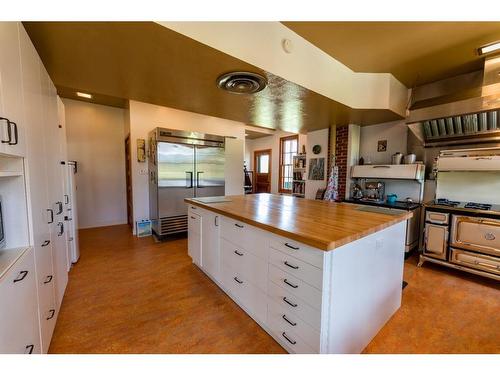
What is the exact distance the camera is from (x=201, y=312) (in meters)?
1.86

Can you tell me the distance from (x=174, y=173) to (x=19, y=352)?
2.98 m

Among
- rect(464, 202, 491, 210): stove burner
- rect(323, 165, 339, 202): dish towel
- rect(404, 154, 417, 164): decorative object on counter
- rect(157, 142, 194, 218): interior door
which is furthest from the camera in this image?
rect(323, 165, 339, 202): dish towel

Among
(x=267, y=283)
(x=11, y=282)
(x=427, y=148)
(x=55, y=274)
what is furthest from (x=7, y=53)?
(x=427, y=148)

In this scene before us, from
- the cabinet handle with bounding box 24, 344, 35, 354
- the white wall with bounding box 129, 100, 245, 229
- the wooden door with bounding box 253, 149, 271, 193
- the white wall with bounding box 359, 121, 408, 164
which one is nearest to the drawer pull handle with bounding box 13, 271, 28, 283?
the cabinet handle with bounding box 24, 344, 35, 354

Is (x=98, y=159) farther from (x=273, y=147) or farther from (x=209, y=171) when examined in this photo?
(x=273, y=147)

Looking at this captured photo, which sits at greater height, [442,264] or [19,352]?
[19,352]

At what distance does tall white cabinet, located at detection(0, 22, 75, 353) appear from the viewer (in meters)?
0.97

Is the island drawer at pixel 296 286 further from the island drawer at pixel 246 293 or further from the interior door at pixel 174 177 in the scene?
the interior door at pixel 174 177

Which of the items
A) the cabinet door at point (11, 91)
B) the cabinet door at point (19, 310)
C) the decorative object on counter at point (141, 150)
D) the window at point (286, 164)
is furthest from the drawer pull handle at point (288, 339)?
the window at point (286, 164)

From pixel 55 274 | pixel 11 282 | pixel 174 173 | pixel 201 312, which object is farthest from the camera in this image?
pixel 174 173

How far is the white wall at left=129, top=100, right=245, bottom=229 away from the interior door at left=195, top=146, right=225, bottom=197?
39 centimetres

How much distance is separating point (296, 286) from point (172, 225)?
3.00 metres

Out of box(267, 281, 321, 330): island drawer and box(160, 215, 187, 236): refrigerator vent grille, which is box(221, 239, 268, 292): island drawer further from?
box(160, 215, 187, 236): refrigerator vent grille
